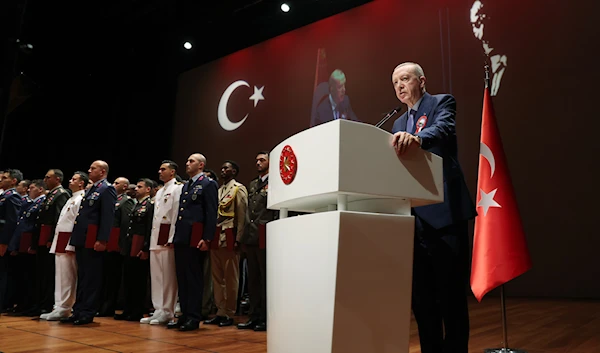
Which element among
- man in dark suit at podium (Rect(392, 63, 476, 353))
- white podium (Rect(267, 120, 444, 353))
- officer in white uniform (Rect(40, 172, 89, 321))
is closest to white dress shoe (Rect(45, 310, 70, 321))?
officer in white uniform (Rect(40, 172, 89, 321))

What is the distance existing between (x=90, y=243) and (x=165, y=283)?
0.68 m

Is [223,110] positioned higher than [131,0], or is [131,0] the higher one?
[131,0]

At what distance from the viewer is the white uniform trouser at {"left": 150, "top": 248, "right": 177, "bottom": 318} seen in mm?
3719

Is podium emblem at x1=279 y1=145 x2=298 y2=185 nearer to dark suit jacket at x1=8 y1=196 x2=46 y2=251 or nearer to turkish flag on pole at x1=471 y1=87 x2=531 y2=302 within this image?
turkish flag on pole at x1=471 y1=87 x2=531 y2=302

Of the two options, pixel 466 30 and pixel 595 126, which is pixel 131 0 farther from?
pixel 595 126

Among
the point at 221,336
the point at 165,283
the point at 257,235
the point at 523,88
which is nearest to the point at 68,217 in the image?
the point at 165,283

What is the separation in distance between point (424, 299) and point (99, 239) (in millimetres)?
3002

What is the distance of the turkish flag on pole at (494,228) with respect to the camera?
2322mm

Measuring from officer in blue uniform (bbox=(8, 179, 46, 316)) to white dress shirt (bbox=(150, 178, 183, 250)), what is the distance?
1458 millimetres

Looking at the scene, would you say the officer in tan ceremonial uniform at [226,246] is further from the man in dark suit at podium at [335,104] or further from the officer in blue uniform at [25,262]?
the man in dark suit at podium at [335,104]

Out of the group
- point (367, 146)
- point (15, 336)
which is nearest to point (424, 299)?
point (367, 146)

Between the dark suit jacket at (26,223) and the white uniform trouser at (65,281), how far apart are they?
0.70 m

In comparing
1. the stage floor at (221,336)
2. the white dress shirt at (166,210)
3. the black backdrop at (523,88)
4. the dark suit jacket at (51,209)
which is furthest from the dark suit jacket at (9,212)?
the black backdrop at (523,88)

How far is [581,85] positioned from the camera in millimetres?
4801
